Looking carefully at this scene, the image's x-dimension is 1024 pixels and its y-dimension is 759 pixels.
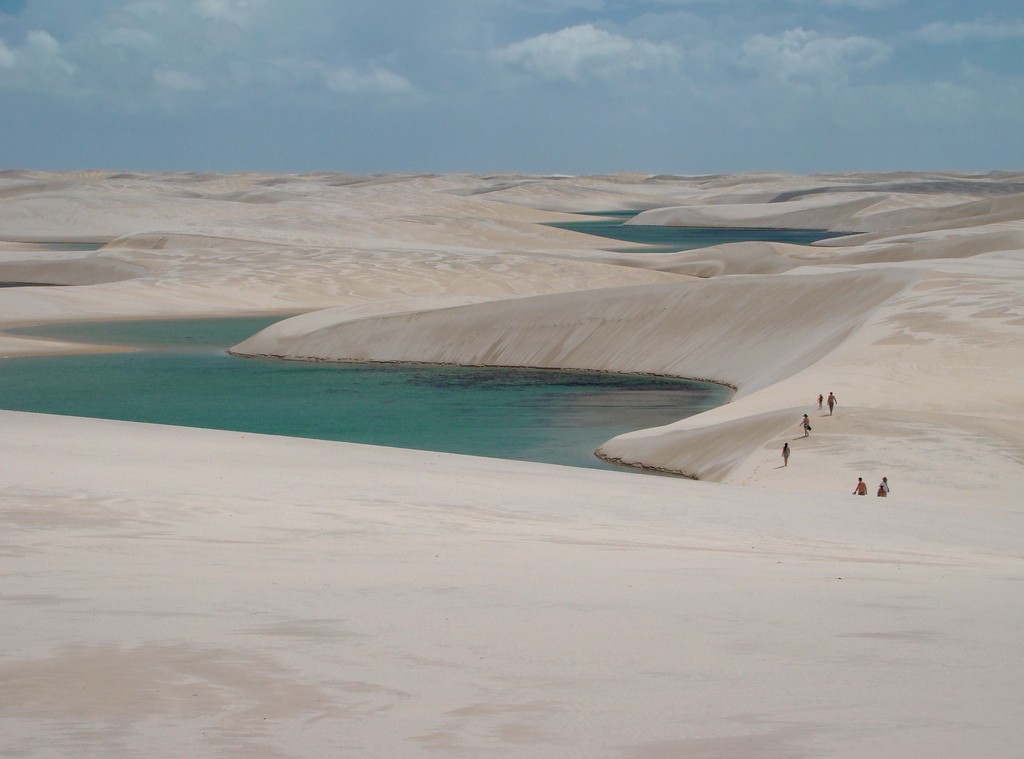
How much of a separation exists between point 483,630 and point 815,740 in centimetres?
192

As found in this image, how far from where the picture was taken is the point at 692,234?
12138cm

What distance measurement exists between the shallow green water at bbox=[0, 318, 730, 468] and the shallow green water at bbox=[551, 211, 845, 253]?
5794cm

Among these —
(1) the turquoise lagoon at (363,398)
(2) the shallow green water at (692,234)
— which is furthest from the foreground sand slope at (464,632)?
(2) the shallow green water at (692,234)

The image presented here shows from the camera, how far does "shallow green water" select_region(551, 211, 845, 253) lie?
341ft

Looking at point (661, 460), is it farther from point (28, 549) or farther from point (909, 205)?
point (909, 205)

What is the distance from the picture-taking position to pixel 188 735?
4.20 metres

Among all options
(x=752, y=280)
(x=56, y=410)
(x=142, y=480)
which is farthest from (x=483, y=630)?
(x=752, y=280)

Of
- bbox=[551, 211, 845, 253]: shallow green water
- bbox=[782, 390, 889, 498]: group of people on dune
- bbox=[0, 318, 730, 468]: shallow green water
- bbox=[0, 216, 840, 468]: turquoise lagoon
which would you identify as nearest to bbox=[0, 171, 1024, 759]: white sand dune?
bbox=[782, 390, 889, 498]: group of people on dune

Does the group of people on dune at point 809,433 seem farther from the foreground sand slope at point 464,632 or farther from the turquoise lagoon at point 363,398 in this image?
the foreground sand slope at point 464,632

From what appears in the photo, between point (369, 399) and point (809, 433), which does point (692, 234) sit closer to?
point (369, 399)

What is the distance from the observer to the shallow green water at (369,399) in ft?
77.4

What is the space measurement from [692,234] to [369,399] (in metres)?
95.1

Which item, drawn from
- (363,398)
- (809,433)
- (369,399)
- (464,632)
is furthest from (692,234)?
(464,632)

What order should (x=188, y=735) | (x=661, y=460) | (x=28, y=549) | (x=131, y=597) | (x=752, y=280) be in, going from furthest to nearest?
(x=752, y=280), (x=661, y=460), (x=28, y=549), (x=131, y=597), (x=188, y=735)
